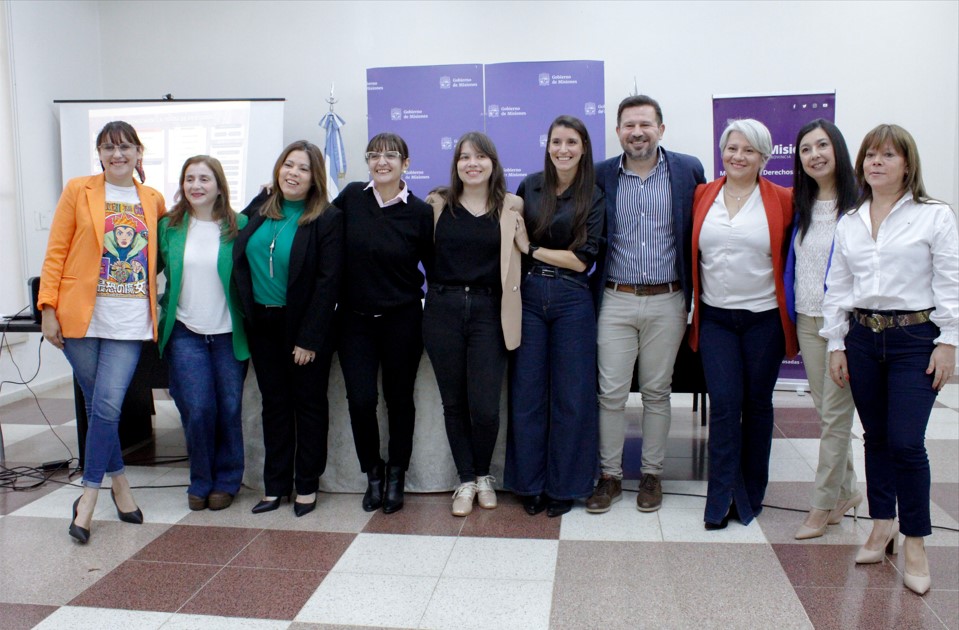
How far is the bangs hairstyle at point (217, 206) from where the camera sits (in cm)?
310

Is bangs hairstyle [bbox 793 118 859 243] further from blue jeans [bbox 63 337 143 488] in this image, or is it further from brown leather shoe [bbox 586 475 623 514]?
blue jeans [bbox 63 337 143 488]

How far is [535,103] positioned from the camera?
6.19 metres

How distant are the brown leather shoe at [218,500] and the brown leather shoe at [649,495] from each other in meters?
1.72

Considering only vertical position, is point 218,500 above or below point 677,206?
below

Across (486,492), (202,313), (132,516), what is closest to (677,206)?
(486,492)

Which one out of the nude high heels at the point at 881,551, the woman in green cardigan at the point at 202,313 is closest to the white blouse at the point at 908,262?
the nude high heels at the point at 881,551

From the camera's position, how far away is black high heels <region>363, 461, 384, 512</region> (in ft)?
10.7

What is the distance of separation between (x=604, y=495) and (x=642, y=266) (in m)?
0.94

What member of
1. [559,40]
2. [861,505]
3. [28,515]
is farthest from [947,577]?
[559,40]

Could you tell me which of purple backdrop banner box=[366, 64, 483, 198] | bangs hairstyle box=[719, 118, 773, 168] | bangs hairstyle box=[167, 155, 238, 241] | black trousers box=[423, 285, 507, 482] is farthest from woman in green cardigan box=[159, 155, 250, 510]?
purple backdrop banner box=[366, 64, 483, 198]

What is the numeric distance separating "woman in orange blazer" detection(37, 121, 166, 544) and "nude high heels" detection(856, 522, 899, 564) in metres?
2.69

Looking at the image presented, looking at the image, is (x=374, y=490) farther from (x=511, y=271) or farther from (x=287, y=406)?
(x=511, y=271)

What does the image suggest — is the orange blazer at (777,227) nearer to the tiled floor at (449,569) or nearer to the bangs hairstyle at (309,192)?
the tiled floor at (449,569)

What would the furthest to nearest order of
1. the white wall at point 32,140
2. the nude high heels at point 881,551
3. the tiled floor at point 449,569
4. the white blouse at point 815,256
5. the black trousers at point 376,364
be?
the white wall at point 32,140, the black trousers at point 376,364, the white blouse at point 815,256, the nude high heels at point 881,551, the tiled floor at point 449,569
